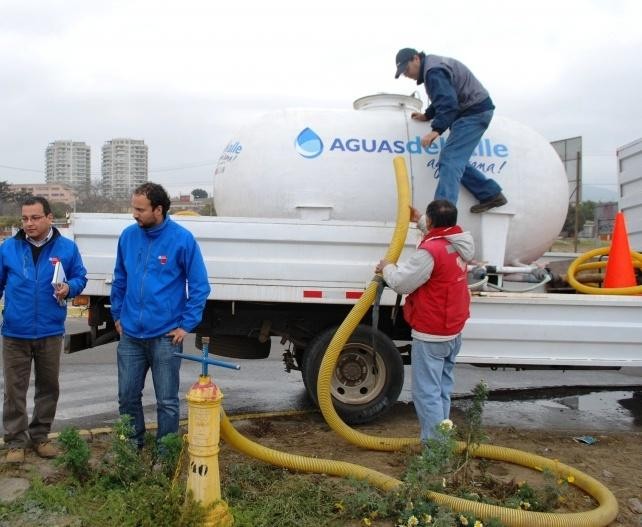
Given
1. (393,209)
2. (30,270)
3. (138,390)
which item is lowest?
(138,390)

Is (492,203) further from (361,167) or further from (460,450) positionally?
(460,450)

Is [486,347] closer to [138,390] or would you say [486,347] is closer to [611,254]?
[611,254]

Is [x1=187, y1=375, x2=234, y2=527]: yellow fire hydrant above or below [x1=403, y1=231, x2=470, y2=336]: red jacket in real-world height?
below

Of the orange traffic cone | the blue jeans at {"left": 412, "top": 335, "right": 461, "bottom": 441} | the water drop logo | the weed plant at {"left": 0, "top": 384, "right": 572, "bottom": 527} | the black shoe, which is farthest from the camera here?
the orange traffic cone

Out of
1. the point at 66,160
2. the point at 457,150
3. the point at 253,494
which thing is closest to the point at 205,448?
the point at 253,494

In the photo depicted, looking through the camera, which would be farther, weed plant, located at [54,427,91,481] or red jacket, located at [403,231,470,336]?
red jacket, located at [403,231,470,336]

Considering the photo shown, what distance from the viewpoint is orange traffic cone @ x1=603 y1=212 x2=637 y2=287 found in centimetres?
561

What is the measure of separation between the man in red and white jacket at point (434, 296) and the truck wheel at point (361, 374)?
0.91 m

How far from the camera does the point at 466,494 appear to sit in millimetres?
3523

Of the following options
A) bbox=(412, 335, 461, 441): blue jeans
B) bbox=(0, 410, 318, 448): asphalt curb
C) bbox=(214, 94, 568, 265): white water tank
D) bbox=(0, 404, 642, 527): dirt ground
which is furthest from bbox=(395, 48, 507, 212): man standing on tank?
bbox=(0, 410, 318, 448): asphalt curb

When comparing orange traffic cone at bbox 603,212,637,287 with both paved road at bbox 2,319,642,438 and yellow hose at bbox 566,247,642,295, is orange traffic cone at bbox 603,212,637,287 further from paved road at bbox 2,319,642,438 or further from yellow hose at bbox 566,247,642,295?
paved road at bbox 2,319,642,438

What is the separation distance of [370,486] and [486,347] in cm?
200

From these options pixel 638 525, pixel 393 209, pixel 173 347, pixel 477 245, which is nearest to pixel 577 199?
pixel 477 245

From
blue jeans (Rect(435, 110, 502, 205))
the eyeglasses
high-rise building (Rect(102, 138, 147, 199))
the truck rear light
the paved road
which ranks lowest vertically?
the paved road
